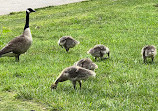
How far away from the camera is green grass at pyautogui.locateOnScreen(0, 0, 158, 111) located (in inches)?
262

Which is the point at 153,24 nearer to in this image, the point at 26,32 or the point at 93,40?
the point at 93,40

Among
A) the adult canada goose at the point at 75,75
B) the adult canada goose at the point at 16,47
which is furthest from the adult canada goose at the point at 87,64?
the adult canada goose at the point at 16,47

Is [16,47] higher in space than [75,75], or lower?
higher

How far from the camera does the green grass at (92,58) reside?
21.8 ft

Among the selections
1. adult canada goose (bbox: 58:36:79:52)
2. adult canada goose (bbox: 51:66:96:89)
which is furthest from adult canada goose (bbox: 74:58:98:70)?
adult canada goose (bbox: 58:36:79:52)

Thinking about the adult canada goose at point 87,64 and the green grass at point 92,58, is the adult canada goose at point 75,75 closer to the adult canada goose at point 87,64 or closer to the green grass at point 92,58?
the green grass at point 92,58

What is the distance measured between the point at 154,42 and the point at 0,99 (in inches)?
282

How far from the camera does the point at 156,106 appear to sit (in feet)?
20.9

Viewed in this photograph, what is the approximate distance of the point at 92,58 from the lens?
35.7 ft

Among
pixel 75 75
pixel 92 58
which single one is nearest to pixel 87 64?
pixel 75 75

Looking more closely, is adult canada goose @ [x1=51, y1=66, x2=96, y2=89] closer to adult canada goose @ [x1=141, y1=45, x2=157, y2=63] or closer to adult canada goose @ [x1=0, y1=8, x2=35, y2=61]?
adult canada goose @ [x1=141, y1=45, x2=157, y2=63]

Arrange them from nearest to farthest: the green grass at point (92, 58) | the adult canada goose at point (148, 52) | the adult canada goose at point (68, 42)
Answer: the green grass at point (92, 58), the adult canada goose at point (148, 52), the adult canada goose at point (68, 42)

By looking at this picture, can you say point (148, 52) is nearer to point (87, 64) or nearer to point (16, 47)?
point (87, 64)

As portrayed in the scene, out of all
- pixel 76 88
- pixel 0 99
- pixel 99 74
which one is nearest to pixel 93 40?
pixel 99 74
